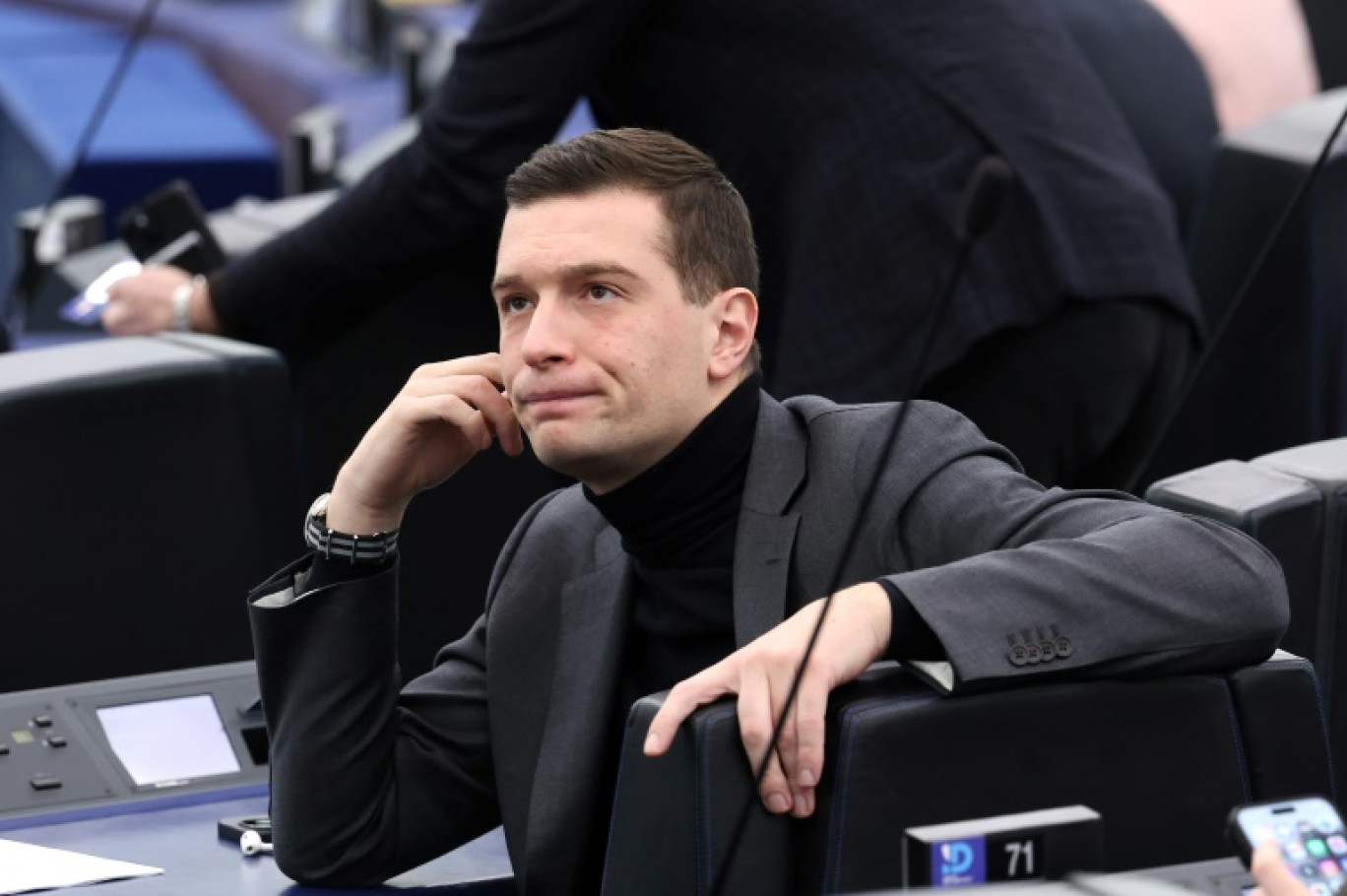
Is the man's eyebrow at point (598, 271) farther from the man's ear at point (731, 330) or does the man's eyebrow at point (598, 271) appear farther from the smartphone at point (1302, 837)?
the smartphone at point (1302, 837)

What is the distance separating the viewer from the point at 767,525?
1.85m

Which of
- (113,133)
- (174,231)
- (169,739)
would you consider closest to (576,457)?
(169,739)

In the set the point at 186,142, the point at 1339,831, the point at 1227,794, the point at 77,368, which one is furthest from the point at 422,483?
the point at 186,142

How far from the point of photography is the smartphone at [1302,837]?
127 centimetres

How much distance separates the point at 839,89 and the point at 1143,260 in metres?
0.38

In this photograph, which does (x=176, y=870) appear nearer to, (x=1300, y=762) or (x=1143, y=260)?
(x=1300, y=762)

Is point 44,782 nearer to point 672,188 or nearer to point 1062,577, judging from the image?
point 672,188

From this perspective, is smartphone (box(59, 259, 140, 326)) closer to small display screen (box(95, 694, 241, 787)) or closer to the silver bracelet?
the silver bracelet

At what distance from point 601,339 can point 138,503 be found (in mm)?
801

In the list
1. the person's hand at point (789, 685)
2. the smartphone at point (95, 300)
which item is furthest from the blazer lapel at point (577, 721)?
the smartphone at point (95, 300)

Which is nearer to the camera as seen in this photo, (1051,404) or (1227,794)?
(1227,794)

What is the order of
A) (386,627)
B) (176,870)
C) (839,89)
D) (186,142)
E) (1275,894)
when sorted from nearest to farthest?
(1275,894) → (176,870) → (386,627) → (839,89) → (186,142)

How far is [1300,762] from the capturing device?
1.56 meters

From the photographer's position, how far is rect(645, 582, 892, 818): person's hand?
1.44m
